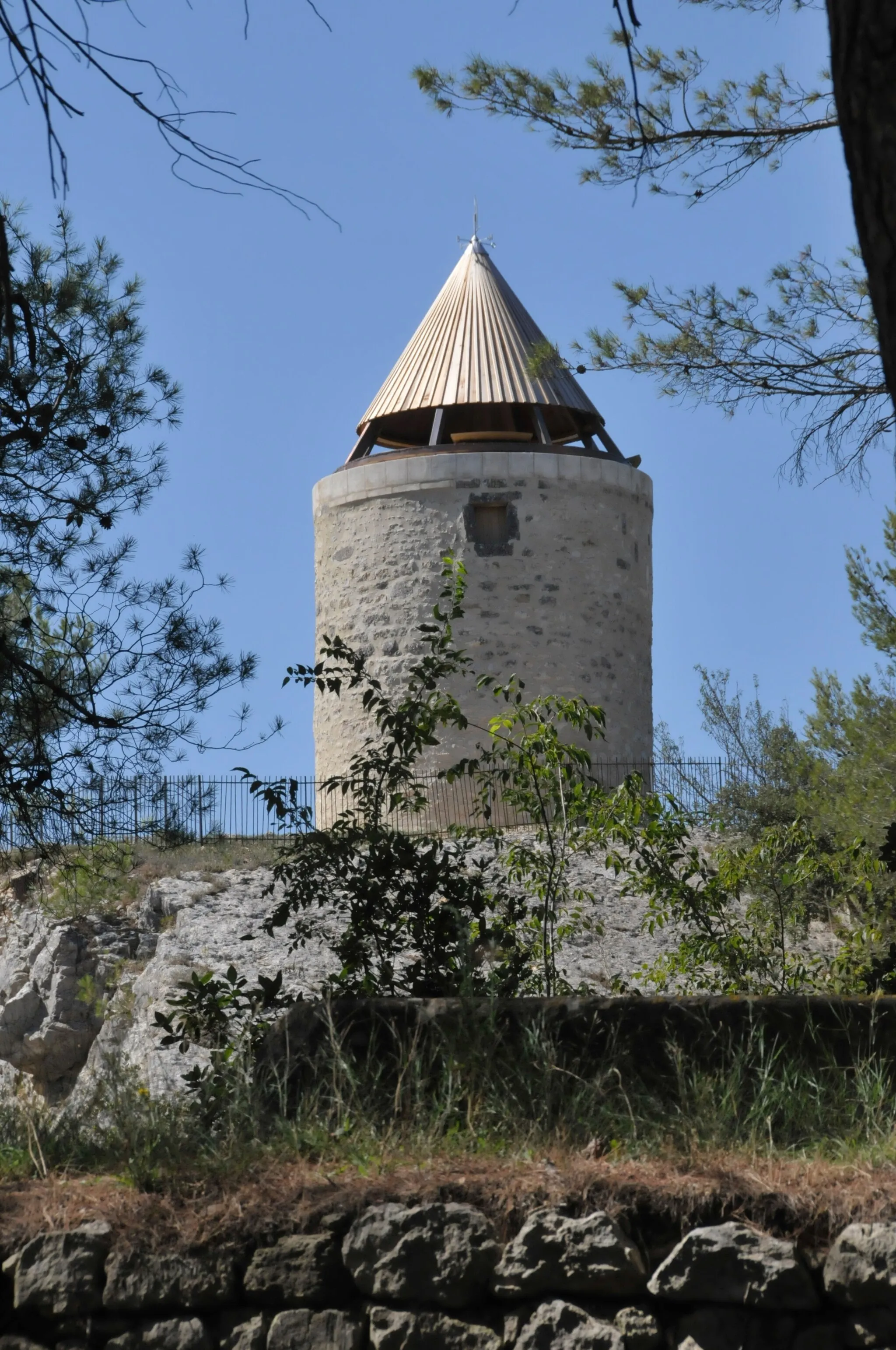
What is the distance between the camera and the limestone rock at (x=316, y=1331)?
3393 millimetres

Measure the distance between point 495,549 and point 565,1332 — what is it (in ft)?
48.3

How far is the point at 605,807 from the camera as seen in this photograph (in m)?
6.23

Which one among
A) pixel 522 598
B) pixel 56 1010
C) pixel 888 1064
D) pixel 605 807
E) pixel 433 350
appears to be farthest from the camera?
pixel 433 350

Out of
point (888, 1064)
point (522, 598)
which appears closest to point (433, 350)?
point (522, 598)

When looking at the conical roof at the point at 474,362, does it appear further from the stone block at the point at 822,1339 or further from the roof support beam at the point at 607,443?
the stone block at the point at 822,1339

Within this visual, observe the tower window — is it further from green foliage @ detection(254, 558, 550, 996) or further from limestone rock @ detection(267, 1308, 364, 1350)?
limestone rock @ detection(267, 1308, 364, 1350)

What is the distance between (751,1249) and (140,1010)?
9857mm

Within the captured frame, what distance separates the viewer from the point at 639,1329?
3236mm

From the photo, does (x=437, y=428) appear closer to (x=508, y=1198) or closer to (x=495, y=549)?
(x=495, y=549)

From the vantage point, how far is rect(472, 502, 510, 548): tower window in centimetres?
1775

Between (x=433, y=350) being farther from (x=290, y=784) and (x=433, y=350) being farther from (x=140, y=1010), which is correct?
(x=290, y=784)

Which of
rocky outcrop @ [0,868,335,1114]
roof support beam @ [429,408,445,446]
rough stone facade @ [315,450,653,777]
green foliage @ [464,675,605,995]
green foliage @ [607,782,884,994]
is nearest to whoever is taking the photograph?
green foliage @ [464,675,605,995]

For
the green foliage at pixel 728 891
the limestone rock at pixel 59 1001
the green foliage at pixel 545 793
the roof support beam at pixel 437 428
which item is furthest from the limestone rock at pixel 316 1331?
the roof support beam at pixel 437 428

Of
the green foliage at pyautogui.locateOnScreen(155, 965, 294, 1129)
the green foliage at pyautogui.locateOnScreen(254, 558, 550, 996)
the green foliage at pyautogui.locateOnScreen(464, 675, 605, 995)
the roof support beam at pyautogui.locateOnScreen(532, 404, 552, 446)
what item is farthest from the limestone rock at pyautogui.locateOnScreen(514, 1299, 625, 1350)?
the roof support beam at pyautogui.locateOnScreen(532, 404, 552, 446)
